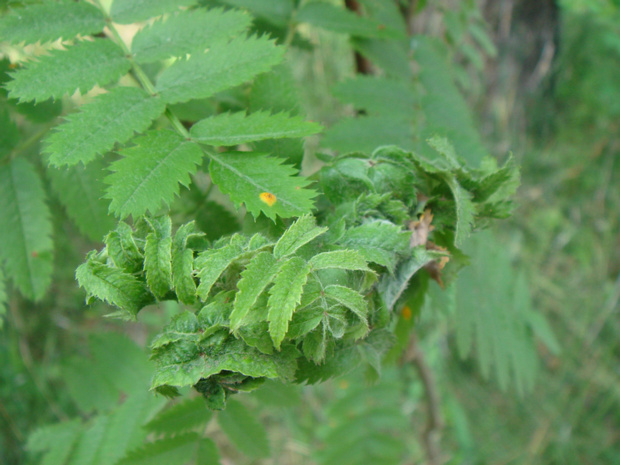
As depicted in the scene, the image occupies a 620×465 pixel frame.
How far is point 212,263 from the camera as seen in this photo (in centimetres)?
67

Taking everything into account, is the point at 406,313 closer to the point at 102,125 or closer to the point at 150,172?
the point at 150,172

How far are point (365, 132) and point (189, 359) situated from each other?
2.80ft

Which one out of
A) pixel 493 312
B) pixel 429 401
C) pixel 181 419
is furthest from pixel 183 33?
pixel 429 401

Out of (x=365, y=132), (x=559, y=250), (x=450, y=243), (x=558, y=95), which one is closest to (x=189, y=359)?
(x=450, y=243)

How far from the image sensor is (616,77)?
12.7 ft

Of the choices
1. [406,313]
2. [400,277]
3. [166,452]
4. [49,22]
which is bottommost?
[166,452]

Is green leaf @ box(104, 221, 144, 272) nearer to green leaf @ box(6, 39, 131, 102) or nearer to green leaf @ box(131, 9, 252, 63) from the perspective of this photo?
green leaf @ box(6, 39, 131, 102)

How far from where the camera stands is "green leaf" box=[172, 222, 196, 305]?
690 mm

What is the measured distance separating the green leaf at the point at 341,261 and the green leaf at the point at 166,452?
701 mm

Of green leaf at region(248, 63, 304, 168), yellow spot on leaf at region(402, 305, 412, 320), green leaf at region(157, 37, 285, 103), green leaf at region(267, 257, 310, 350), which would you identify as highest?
green leaf at region(157, 37, 285, 103)

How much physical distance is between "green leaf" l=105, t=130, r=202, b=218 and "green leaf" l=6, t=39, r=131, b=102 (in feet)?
0.67

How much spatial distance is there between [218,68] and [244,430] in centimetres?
95

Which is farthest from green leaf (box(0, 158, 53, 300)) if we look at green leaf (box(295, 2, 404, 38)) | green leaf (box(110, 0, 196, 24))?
green leaf (box(295, 2, 404, 38))

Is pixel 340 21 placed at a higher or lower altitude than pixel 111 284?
higher
